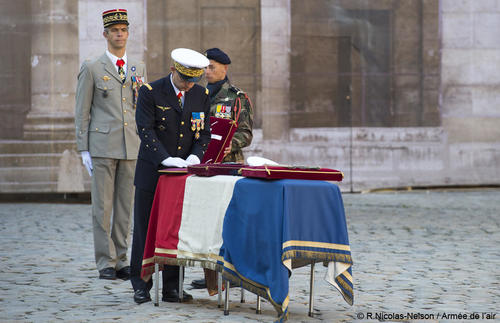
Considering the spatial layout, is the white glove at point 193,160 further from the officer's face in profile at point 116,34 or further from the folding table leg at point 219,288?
the officer's face in profile at point 116,34

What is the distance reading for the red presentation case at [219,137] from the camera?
6355 mm

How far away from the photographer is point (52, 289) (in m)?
6.21

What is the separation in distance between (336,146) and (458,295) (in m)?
7.91

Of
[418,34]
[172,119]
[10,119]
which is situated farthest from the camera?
[418,34]

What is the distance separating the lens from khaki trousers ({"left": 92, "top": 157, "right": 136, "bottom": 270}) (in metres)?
6.94

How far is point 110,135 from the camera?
275 inches

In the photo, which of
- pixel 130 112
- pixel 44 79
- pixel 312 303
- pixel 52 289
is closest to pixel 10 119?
pixel 44 79

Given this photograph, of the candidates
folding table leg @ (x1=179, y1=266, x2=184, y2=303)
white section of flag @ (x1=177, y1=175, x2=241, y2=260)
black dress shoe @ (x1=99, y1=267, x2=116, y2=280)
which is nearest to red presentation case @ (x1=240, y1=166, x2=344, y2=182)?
white section of flag @ (x1=177, y1=175, x2=241, y2=260)

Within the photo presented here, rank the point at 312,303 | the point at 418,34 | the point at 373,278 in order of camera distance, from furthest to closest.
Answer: the point at 418,34
the point at 373,278
the point at 312,303

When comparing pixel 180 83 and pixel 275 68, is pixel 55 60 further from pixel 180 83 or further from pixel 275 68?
pixel 180 83

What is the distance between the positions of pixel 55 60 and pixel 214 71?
7.12 meters

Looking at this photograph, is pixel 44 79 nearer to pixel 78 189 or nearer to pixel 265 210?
pixel 78 189

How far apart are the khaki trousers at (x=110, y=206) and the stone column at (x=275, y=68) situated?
6652 millimetres

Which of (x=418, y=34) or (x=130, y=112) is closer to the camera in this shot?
(x=130, y=112)
